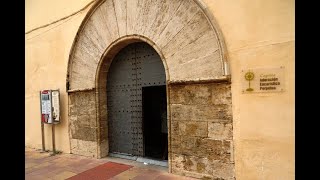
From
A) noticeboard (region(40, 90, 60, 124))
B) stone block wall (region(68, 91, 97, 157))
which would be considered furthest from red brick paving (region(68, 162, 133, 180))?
noticeboard (region(40, 90, 60, 124))

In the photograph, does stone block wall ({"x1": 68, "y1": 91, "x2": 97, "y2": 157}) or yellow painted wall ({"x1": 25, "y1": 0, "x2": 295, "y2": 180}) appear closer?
yellow painted wall ({"x1": 25, "y1": 0, "x2": 295, "y2": 180})

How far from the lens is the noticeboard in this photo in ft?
16.5

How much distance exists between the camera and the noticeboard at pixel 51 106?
16.5ft

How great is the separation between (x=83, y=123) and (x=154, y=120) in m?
1.46

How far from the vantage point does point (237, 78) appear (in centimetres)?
307

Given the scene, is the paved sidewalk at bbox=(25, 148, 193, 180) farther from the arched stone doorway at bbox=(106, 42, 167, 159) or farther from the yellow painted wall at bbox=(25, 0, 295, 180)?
the yellow painted wall at bbox=(25, 0, 295, 180)

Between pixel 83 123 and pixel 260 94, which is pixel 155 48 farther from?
pixel 83 123

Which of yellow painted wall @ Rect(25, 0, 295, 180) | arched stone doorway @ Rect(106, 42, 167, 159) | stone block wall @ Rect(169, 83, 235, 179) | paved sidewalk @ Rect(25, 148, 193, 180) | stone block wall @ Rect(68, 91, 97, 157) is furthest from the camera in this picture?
stone block wall @ Rect(68, 91, 97, 157)

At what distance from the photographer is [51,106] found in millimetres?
5074

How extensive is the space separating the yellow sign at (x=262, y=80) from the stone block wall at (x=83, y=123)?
2.89 metres

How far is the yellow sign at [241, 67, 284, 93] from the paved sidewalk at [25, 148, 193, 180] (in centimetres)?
156

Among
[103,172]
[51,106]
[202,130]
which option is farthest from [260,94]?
[51,106]
